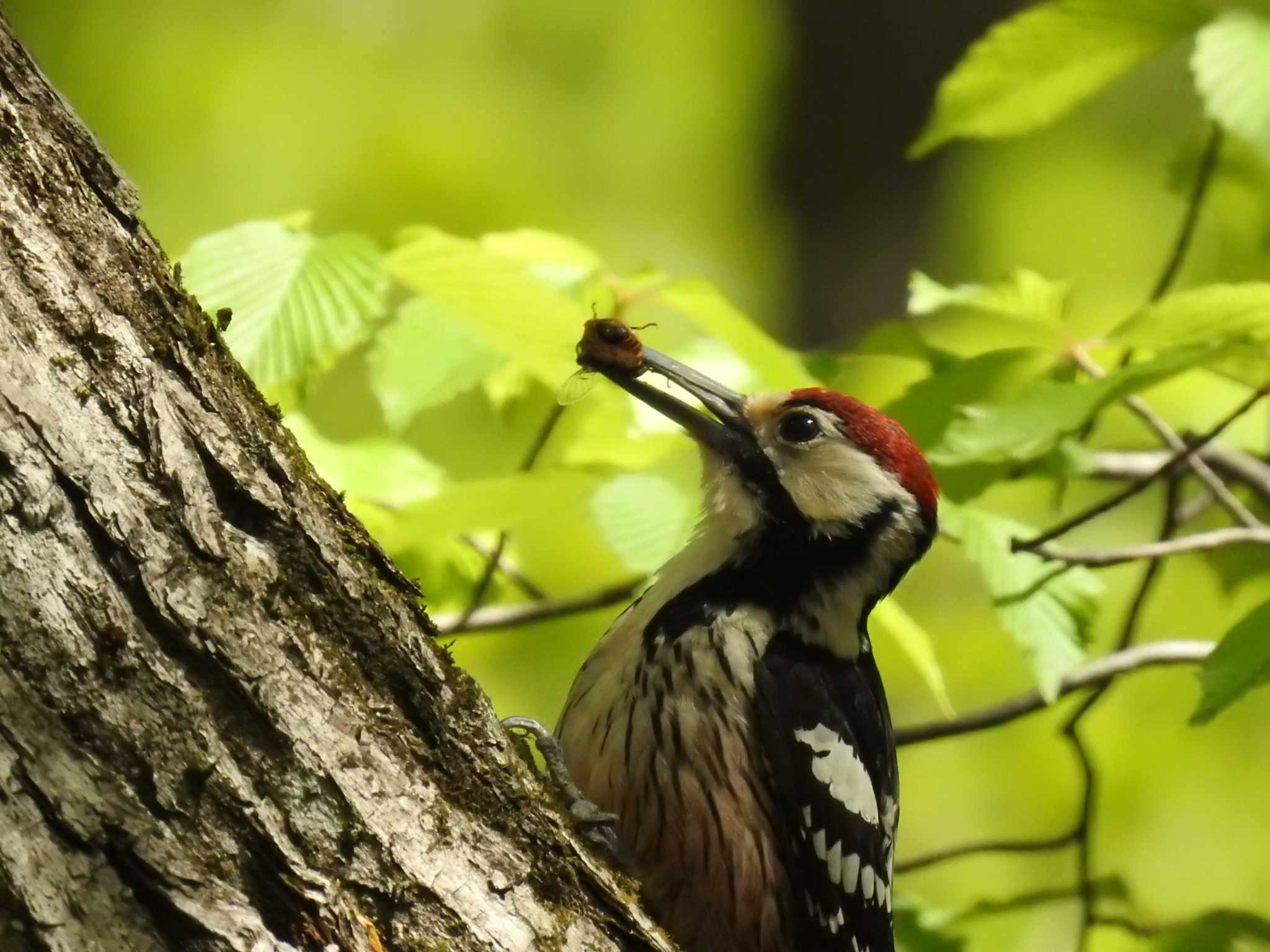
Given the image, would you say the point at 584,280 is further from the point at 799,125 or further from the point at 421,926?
the point at 799,125

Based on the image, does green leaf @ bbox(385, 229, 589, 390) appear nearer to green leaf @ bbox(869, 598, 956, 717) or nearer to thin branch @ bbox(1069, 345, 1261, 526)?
green leaf @ bbox(869, 598, 956, 717)

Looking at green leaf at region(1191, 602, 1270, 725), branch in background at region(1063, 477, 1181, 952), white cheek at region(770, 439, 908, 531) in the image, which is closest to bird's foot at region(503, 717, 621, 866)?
white cheek at region(770, 439, 908, 531)

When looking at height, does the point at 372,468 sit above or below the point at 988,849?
above

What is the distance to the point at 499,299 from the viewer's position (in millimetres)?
2273

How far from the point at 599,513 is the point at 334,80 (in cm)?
683

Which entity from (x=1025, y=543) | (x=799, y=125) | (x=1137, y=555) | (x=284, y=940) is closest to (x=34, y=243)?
(x=284, y=940)

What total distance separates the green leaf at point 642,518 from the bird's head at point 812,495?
0.09 metres

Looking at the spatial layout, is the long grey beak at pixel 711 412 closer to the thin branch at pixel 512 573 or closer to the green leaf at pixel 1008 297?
the green leaf at pixel 1008 297

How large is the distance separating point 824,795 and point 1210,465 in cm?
140

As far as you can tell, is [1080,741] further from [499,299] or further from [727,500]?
[499,299]

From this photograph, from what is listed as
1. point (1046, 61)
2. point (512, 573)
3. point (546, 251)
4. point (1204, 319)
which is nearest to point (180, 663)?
point (546, 251)

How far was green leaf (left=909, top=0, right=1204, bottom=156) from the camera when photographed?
8.71 feet

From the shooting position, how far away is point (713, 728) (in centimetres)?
231

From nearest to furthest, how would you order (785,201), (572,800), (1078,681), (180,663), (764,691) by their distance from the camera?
(180,663) → (572,800) → (764,691) → (1078,681) → (785,201)
